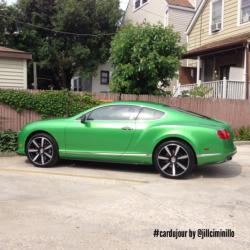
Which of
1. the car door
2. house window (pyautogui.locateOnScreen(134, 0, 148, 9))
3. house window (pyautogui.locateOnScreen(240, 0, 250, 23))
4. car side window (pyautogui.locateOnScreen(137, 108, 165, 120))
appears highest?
house window (pyautogui.locateOnScreen(134, 0, 148, 9))

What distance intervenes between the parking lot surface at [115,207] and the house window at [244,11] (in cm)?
1228

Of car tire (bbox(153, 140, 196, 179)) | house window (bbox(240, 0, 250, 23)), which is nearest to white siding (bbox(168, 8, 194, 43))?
house window (bbox(240, 0, 250, 23))

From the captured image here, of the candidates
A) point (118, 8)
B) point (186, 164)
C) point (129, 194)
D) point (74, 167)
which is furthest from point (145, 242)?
point (118, 8)

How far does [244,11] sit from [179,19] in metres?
6.70

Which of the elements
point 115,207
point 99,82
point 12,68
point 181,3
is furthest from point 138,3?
point 115,207

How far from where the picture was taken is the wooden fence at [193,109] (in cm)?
1041

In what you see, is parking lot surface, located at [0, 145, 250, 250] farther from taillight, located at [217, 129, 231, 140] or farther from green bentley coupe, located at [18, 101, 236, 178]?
taillight, located at [217, 129, 231, 140]

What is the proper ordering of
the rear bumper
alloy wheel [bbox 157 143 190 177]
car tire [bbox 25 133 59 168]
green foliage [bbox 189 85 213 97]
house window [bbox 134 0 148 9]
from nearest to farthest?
the rear bumper < alloy wheel [bbox 157 143 190 177] < car tire [bbox 25 133 59 168] < green foliage [bbox 189 85 213 97] < house window [bbox 134 0 148 9]

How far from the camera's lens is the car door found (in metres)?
7.24

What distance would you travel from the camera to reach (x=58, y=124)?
7.64m

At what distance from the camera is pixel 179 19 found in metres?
24.0

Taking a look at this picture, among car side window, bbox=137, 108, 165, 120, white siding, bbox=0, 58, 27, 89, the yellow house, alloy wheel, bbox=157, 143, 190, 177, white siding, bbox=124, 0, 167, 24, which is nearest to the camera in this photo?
alloy wheel, bbox=157, 143, 190, 177

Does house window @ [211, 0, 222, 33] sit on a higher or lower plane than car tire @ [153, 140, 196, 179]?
higher

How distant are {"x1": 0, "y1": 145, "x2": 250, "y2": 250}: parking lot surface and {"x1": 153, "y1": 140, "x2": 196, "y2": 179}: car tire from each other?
203mm
